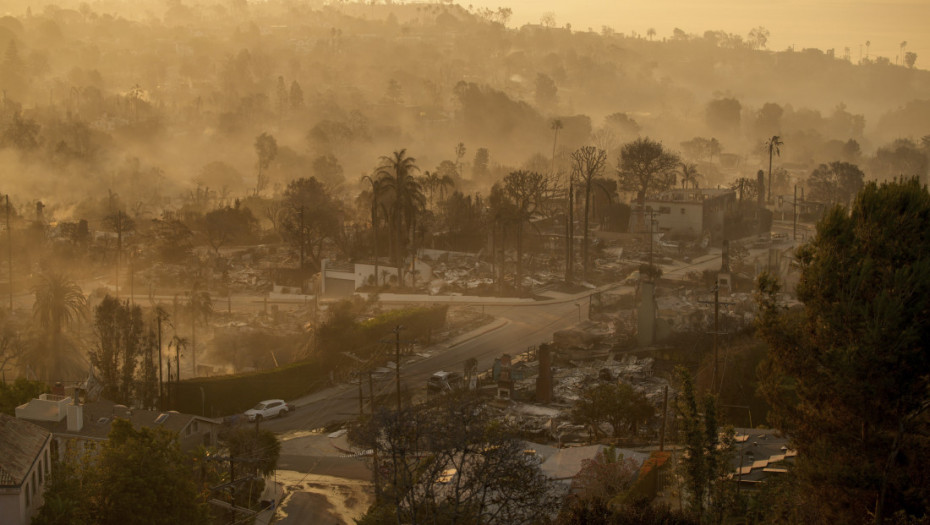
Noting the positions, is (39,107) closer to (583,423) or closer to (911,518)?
(583,423)

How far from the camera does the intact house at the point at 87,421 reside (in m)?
13.0

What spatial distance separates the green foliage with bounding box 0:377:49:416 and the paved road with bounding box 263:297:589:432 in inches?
173

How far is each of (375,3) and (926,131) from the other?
104094mm

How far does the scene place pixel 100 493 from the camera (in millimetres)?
10617

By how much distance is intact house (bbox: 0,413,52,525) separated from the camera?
31.0ft

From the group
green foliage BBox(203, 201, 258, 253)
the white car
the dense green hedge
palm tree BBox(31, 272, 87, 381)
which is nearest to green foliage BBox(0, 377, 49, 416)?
the dense green hedge

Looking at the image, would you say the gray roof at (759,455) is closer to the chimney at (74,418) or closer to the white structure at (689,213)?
the chimney at (74,418)

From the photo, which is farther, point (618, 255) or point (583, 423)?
point (618, 255)

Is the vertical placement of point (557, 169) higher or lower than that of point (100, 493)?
higher

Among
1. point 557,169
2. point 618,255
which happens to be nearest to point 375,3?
point 557,169

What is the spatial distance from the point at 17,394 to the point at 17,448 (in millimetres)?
4738

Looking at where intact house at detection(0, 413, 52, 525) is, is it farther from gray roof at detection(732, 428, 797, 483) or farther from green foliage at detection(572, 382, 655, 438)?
green foliage at detection(572, 382, 655, 438)

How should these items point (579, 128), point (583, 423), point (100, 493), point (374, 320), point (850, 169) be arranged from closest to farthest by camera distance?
1. point (100, 493)
2. point (583, 423)
3. point (374, 320)
4. point (850, 169)
5. point (579, 128)

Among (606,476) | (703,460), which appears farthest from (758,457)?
(703,460)
